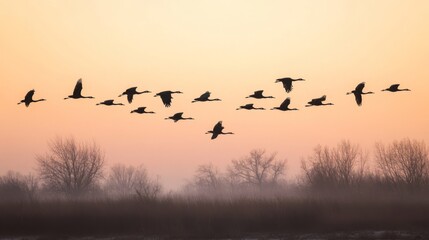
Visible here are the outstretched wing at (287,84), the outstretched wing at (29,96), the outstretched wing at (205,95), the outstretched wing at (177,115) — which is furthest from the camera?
the outstretched wing at (177,115)

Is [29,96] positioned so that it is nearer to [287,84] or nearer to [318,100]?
[287,84]

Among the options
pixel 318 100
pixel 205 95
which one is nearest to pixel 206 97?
pixel 205 95

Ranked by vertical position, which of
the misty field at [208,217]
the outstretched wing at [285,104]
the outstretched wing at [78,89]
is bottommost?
the misty field at [208,217]

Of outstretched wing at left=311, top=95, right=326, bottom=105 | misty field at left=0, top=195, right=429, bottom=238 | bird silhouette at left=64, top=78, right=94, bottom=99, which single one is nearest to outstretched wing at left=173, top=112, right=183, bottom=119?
bird silhouette at left=64, top=78, right=94, bottom=99

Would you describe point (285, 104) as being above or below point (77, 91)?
below

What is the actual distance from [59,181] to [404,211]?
3142cm

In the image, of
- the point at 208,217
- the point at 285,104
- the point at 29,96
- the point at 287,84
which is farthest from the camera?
the point at 208,217

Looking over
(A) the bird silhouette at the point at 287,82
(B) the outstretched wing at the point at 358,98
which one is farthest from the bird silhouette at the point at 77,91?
(B) the outstretched wing at the point at 358,98

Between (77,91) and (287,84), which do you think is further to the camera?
(77,91)

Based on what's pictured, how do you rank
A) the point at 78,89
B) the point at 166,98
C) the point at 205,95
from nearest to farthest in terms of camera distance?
the point at 166,98
the point at 78,89
the point at 205,95

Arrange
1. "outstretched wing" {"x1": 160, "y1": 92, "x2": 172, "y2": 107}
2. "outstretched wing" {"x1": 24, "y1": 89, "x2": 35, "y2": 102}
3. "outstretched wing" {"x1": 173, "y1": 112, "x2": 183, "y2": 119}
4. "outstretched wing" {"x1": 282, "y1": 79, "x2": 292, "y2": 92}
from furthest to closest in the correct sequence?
"outstretched wing" {"x1": 173, "y1": 112, "x2": 183, "y2": 119}, "outstretched wing" {"x1": 160, "y1": 92, "x2": 172, "y2": 107}, "outstretched wing" {"x1": 282, "y1": 79, "x2": 292, "y2": 92}, "outstretched wing" {"x1": 24, "y1": 89, "x2": 35, "y2": 102}

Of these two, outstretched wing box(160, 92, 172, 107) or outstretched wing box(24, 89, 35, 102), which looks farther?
outstretched wing box(160, 92, 172, 107)

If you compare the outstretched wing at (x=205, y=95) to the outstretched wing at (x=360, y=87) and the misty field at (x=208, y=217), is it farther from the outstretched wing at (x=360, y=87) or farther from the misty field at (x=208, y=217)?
the misty field at (x=208, y=217)

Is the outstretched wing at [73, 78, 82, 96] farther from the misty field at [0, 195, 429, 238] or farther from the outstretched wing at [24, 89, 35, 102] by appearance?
the misty field at [0, 195, 429, 238]
